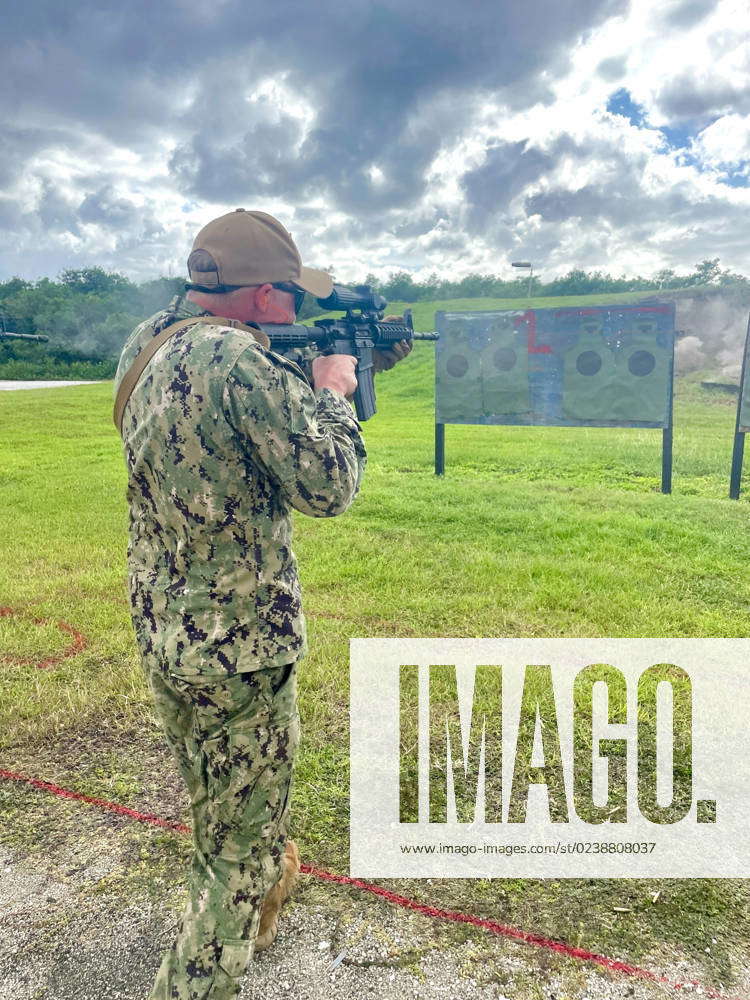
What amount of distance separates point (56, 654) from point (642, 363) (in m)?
7.25

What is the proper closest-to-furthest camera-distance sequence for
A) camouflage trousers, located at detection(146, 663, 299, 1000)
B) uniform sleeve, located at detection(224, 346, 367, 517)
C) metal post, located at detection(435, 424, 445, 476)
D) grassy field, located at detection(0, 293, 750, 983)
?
uniform sleeve, located at detection(224, 346, 367, 517), camouflage trousers, located at detection(146, 663, 299, 1000), grassy field, located at detection(0, 293, 750, 983), metal post, located at detection(435, 424, 445, 476)

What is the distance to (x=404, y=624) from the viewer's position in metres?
4.17

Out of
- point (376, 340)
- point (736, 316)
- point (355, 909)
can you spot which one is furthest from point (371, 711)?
Answer: point (736, 316)

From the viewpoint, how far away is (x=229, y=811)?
164 cm

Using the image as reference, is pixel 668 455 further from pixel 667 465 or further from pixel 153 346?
pixel 153 346

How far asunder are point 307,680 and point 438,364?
640 centimetres

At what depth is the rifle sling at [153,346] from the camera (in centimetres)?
158

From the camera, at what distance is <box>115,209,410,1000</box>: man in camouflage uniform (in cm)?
149

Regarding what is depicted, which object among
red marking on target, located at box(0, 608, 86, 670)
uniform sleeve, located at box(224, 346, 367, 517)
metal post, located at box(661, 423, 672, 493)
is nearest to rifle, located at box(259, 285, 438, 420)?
uniform sleeve, located at box(224, 346, 367, 517)

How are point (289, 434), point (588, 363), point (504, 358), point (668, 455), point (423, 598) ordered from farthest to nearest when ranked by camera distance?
point (504, 358), point (588, 363), point (668, 455), point (423, 598), point (289, 434)

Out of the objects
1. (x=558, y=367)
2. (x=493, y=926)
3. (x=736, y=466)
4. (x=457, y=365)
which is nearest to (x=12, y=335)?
(x=457, y=365)

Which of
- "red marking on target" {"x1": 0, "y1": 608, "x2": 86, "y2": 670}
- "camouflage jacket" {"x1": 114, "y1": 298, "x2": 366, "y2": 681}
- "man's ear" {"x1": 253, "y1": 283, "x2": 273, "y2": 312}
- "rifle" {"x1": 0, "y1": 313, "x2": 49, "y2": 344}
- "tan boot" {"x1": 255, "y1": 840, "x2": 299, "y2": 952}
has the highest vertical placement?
"rifle" {"x1": 0, "y1": 313, "x2": 49, "y2": 344}

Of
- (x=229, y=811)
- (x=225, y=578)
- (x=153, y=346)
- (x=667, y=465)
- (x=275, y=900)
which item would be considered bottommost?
(x=275, y=900)

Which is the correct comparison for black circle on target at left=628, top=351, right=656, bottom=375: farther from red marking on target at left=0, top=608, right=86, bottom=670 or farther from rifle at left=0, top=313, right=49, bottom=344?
rifle at left=0, top=313, right=49, bottom=344
